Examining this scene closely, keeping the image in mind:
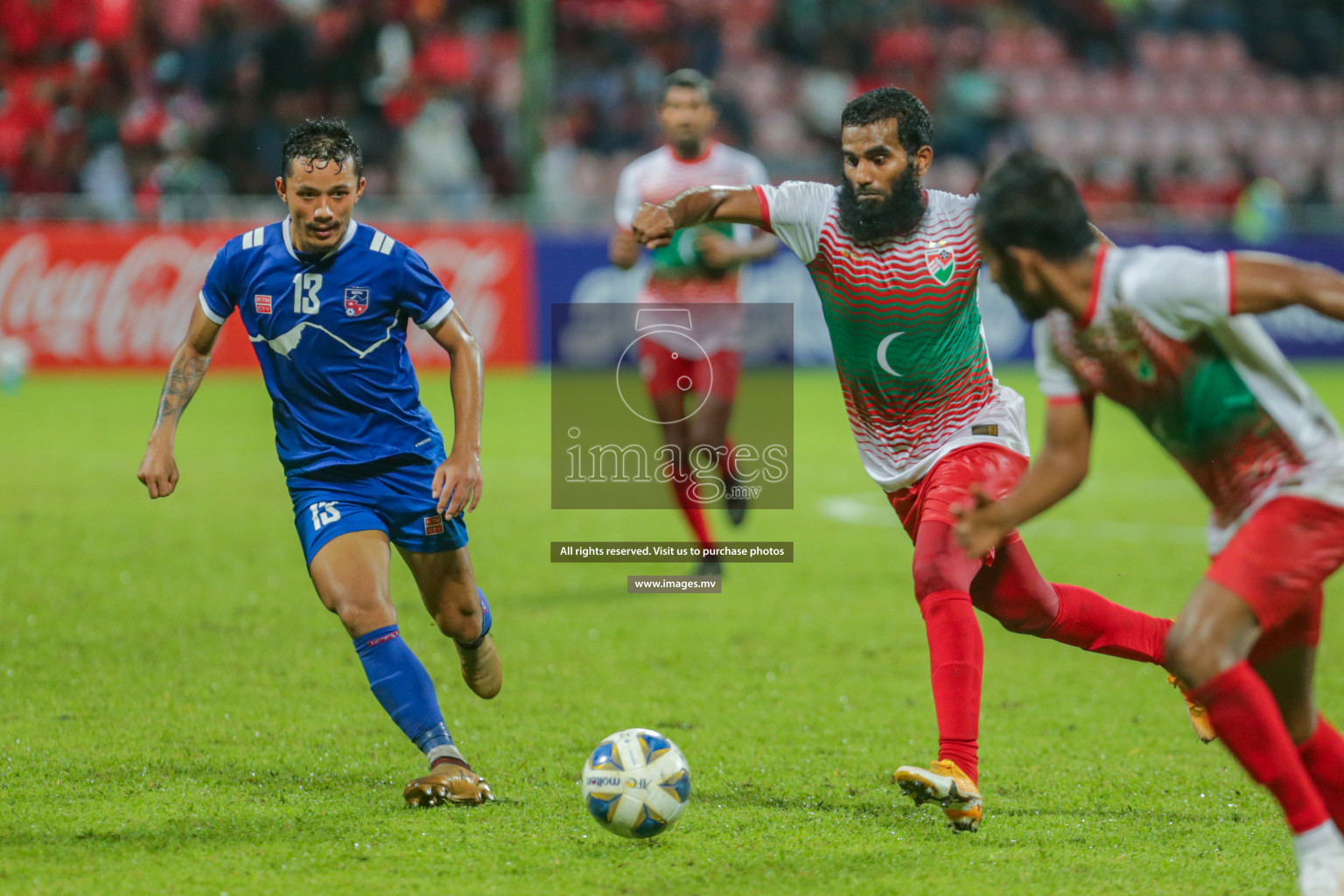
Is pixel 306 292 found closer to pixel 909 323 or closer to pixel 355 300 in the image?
pixel 355 300

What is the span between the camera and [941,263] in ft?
15.9

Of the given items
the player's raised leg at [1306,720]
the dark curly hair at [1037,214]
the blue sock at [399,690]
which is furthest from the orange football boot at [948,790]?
the dark curly hair at [1037,214]

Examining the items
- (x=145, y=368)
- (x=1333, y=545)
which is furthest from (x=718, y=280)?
(x=145, y=368)

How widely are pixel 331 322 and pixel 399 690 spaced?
1.18 m

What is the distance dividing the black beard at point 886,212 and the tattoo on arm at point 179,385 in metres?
2.11

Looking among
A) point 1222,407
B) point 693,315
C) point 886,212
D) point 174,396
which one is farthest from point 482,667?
point 693,315

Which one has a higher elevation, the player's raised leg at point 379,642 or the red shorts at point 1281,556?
the red shorts at point 1281,556

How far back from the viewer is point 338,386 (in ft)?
16.3

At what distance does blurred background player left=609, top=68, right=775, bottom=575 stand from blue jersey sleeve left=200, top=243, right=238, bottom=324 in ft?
13.0

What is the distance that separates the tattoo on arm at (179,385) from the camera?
16.3 feet

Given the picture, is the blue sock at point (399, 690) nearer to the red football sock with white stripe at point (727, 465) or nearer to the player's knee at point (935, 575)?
the player's knee at point (935, 575)

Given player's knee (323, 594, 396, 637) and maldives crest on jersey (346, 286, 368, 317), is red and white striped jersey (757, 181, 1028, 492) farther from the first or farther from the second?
player's knee (323, 594, 396, 637)

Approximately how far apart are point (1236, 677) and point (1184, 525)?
7.33 m

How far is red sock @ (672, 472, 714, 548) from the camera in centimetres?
884
